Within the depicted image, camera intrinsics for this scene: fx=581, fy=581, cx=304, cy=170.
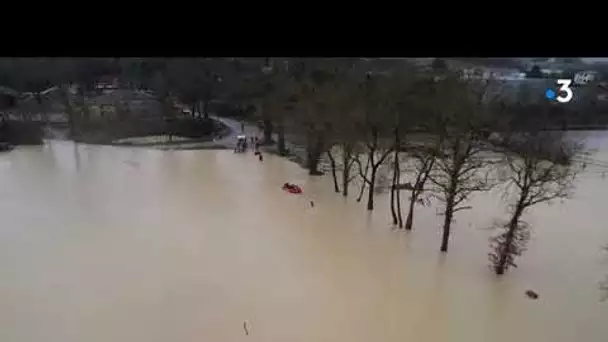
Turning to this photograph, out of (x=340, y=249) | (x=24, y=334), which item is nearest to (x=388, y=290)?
(x=340, y=249)

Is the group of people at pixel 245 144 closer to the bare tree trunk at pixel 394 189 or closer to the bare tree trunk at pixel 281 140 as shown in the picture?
the bare tree trunk at pixel 281 140

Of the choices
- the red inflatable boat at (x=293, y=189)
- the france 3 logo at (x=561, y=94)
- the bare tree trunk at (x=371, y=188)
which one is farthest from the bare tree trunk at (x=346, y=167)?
the france 3 logo at (x=561, y=94)

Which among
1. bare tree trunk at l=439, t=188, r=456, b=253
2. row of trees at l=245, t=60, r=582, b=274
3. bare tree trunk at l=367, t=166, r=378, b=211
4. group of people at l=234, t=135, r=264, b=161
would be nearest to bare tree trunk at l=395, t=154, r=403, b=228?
row of trees at l=245, t=60, r=582, b=274

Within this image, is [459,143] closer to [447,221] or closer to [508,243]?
[447,221]

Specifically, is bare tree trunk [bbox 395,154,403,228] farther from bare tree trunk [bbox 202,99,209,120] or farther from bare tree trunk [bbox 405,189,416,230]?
bare tree trunk [bbox 202,99,209,120]
